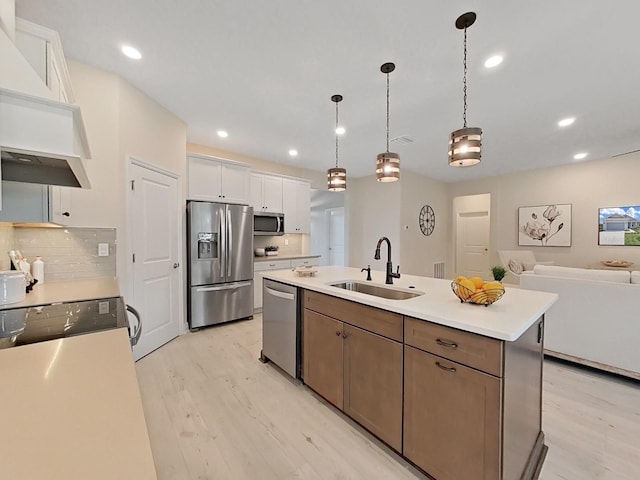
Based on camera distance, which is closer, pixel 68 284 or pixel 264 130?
pixel 68 284

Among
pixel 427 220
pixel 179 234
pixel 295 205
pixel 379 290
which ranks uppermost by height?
pixel 295 205

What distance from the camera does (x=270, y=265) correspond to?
463 centimetres

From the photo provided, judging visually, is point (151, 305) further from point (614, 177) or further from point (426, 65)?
point (614, 177)

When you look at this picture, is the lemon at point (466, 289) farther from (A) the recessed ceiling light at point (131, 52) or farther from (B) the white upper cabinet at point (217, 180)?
(B) the white upper cabinet at point (217, 180)

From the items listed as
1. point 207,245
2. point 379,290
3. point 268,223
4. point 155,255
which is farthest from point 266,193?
point 379,290

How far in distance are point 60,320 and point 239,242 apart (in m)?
2.69

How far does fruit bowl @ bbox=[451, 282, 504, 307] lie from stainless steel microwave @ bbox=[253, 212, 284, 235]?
360 cm

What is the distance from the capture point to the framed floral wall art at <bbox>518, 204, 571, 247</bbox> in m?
5.60

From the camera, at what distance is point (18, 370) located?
82 centimetres

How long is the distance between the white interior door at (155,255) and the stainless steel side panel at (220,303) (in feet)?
0.70

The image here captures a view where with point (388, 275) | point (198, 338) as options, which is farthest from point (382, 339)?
point (198, 338)

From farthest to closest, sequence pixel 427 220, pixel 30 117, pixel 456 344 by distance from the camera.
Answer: pixel 427 220, pixel 456 344, pixel 30 117

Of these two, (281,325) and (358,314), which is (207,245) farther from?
(358,314)

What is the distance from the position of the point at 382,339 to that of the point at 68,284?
2447 mm
